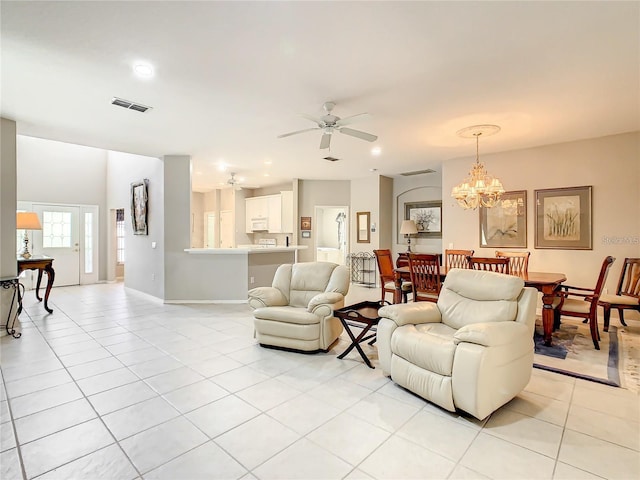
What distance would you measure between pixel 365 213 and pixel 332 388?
579 cm

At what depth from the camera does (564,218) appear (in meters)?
5.02

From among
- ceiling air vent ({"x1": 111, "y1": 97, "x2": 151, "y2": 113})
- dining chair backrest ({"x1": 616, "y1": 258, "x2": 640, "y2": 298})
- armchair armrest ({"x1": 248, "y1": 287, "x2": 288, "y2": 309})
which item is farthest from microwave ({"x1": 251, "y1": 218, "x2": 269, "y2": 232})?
dining chair backrest ({"x1": 616, "y1": 258, "x2": 640, "y2": 298})

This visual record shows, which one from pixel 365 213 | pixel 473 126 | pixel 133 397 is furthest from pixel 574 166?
pixel 133 397

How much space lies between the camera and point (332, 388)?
2.67 meters

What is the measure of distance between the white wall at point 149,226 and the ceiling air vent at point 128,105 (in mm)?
2411

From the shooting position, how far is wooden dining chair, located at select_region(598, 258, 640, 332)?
12.7ft

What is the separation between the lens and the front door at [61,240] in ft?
25.0

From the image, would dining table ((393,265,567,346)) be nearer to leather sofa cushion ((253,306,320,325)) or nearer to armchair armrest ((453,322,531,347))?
armchair armrest ((453,322,531,347))

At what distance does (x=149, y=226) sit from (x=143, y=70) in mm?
4113

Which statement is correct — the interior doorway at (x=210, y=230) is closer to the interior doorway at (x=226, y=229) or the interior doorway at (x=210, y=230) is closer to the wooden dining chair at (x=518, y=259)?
the interior doorway at (x=226, y=229)

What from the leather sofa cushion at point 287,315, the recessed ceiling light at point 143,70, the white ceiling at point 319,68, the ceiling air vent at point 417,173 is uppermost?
the ceiling air vent at point 417,173

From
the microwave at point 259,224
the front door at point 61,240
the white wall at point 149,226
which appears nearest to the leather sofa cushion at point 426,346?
the white wall at point 149,226

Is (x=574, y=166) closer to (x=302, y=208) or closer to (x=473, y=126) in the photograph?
(x=473, y=126)

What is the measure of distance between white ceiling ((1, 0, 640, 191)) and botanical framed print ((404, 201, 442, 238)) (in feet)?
9.36
